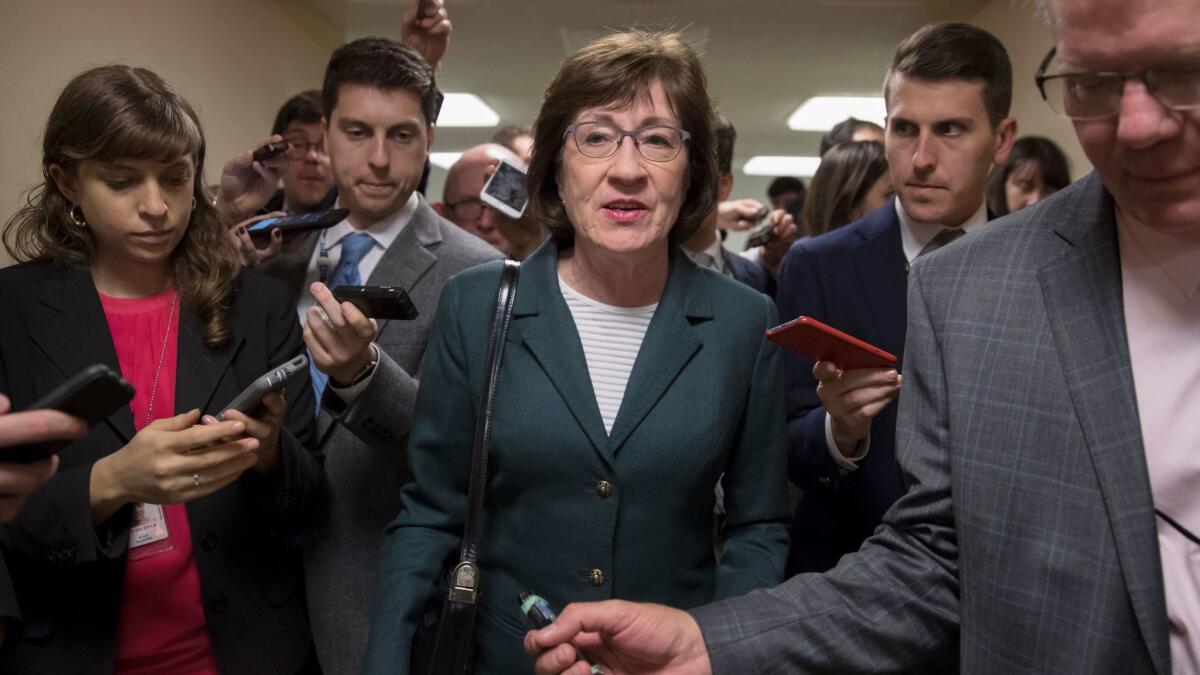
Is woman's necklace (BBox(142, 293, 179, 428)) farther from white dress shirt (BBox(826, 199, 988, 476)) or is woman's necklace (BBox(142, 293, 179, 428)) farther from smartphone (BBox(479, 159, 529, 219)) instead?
white dress shirt (BBox(826, 199, 988, 476))

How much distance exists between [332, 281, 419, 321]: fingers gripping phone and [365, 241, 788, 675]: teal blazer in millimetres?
74

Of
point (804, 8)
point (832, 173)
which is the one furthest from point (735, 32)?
point (832, 173)

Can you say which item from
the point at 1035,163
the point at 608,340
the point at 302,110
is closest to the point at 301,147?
the point at 302,110

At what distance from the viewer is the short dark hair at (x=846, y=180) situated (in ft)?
11.5

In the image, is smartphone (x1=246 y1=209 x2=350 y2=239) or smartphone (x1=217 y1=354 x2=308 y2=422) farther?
smartphone (x1=246 y1=209 x2=350 y2=239)

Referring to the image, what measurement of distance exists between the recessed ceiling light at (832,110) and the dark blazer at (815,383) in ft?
23.9

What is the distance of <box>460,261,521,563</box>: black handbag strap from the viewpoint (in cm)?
178

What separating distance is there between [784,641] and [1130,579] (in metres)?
0.49

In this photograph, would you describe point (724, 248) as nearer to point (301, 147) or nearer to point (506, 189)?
point (506, 189)

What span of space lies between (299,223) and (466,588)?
1.14 metres

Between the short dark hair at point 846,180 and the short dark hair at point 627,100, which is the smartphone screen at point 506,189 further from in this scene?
the short dark hair at point 846,180

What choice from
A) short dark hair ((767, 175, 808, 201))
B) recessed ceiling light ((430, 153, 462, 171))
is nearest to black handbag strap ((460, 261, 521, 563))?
short dark hair ((767, 175, 808, 201))

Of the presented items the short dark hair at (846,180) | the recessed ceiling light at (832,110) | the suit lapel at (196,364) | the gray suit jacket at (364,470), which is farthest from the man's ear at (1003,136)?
the recessed ceiling light at (832,110)

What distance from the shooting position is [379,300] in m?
1.95
